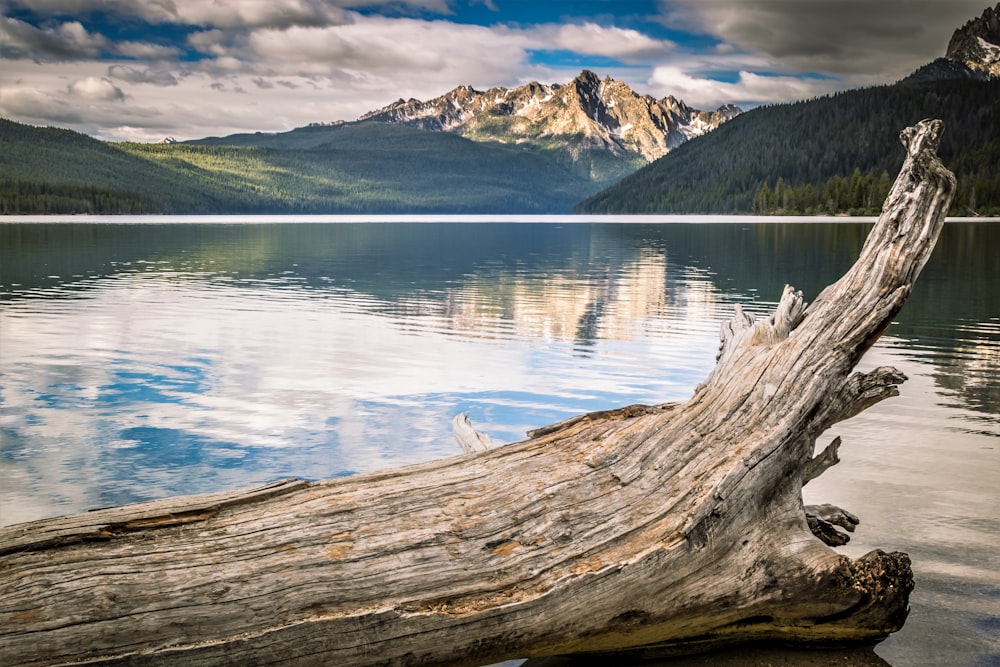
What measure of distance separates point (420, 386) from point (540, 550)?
10662 millimetres

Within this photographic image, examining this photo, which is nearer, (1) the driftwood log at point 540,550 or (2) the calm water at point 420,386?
(1) the driftwood log at point 540,550

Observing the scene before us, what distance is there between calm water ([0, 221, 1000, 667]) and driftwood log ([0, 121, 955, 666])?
133cm

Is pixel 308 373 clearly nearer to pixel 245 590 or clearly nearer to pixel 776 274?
pixel 245 590

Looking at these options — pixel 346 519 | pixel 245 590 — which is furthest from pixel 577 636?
pixel 245 590

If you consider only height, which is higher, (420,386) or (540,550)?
(540,550)

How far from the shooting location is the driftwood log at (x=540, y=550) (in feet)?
16.1

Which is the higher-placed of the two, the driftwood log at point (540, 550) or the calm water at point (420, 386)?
the driftwood log at point (540, 550)

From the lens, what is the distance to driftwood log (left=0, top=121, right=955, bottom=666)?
490cm

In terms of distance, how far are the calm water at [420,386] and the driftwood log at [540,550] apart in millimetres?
1327

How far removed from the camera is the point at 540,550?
555 cm

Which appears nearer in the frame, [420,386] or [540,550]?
[540,550]

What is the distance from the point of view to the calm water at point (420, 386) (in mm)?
9180

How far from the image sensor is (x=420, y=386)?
16.1 meters

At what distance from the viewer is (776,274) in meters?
41.8
